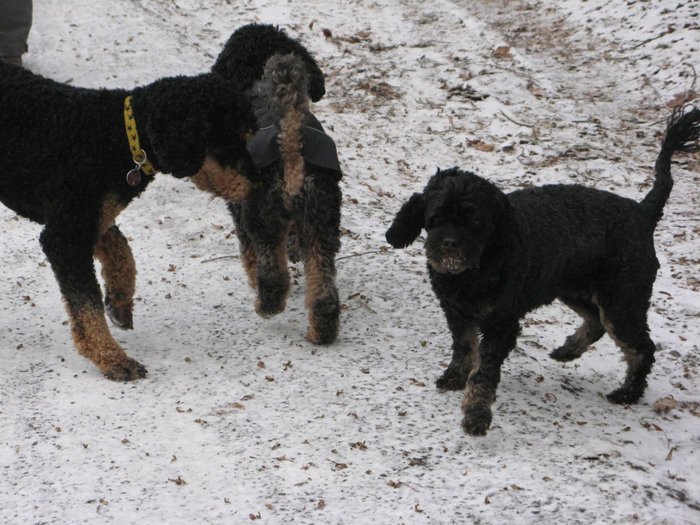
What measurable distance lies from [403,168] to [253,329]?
4270mm

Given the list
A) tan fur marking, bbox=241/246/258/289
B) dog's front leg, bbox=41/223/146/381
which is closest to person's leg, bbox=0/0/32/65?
tan fur marking, bbox=241/246/258/289

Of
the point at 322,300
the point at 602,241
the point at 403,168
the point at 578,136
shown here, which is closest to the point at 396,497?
the point at 322,300

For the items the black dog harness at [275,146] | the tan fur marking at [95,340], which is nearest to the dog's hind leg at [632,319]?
the black dog harness at [275,146]

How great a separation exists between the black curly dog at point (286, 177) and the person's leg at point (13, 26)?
4.65 meters

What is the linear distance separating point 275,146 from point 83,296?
64.3 inches

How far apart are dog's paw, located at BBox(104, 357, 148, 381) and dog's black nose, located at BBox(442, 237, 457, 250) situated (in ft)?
7.44

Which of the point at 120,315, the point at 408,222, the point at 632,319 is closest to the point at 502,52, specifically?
the point at 632,319

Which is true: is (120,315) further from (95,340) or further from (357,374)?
(357,374)

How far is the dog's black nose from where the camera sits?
4164mm

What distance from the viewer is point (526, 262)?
178 inches

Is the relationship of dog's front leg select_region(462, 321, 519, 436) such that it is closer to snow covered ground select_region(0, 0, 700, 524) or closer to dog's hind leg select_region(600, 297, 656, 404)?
snow covered ground select_region(0, 0, 700, 524)

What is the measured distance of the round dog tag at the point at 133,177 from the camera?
16.2 ft

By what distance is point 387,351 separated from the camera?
5496mm

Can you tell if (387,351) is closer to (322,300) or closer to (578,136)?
(322,300)
